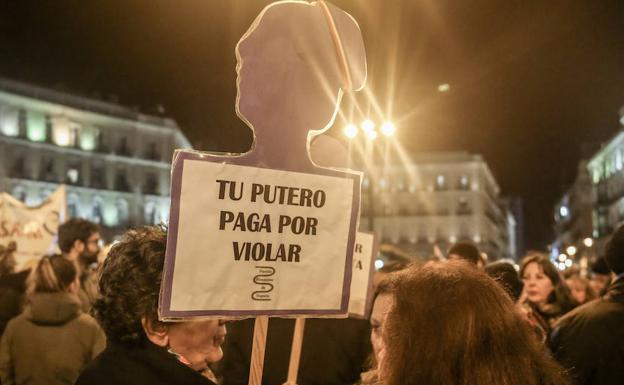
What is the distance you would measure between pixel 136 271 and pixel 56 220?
8.41 m

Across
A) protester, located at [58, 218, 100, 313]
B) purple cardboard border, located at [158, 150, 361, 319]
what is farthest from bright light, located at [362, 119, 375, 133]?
purple cardboard border, located at [158, 150, 361, 319]

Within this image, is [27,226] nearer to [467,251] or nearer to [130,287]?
[467,251]

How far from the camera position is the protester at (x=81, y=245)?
645 centimetres

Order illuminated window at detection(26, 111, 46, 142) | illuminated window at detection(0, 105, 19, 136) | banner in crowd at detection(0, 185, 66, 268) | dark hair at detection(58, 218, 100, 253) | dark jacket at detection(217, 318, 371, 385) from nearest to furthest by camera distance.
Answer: dark jacket at detection(217, 318, 371, 385) → dark hair at detection(58, 218, 100, 253) → banner in crowd at detection(0, 185, 66, 268) → illuminated window at detection(0, 105, 19, 136) → illuminated window at detection(26, 111, 46, 142)

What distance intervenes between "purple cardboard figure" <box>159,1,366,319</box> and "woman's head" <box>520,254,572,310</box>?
3.25m

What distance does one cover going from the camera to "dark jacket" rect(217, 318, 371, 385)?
4.28 metres

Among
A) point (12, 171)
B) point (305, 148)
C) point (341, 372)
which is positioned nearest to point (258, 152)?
point (305, 148)

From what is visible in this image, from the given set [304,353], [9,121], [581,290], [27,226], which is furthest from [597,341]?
[9,121]

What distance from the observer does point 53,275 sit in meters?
4.48

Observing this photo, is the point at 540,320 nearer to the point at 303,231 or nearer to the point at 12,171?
the point at 303,231

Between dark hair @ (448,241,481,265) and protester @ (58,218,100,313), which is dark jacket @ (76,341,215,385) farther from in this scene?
protester @ (58,218,100,313)

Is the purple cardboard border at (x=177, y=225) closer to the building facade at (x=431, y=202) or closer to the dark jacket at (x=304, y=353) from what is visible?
the dark jacket at (x=304, y=353)

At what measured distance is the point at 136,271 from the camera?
8.04ft

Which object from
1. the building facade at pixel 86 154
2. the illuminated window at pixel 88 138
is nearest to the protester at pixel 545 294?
the building facade at pixel 86 154
